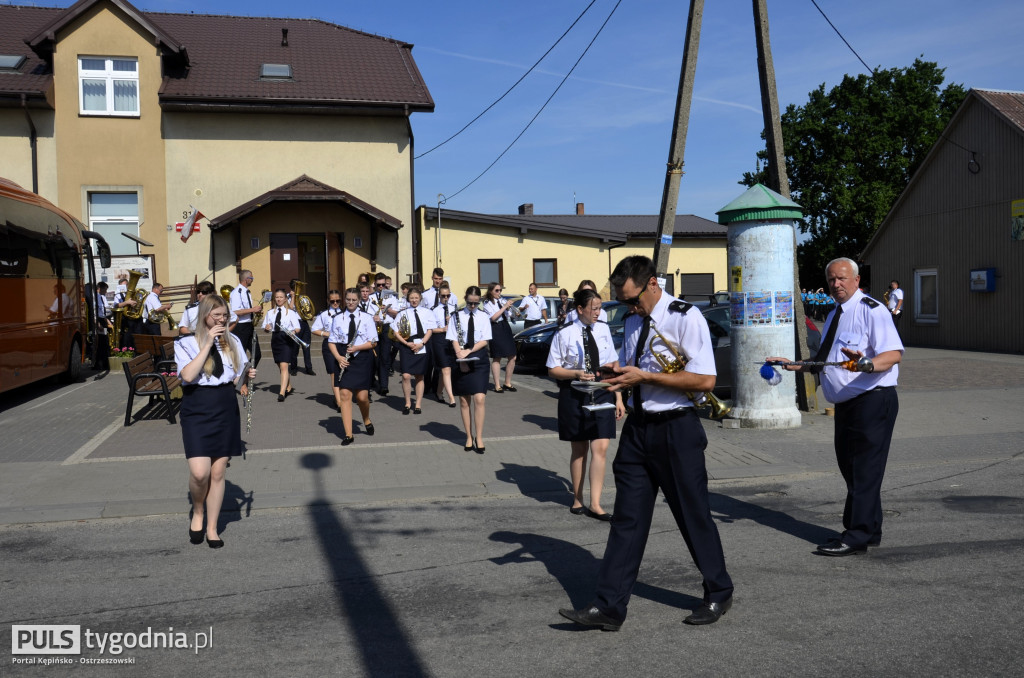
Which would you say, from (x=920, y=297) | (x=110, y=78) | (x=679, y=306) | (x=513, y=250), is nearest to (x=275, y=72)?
(x=110, y=78)

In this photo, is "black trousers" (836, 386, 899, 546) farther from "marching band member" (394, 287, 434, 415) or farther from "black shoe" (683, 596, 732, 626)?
"marching band member" (394, 287, 434, 415)

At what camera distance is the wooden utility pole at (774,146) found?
11961 mm

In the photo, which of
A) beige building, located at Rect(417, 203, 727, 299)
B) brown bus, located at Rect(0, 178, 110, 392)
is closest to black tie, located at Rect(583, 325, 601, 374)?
brown bus, located at Rect(0, 178, 110, 392)

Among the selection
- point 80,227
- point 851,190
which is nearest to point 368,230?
point 80,227

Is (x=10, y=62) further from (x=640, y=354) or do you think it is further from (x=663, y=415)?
(x=663, y=415)

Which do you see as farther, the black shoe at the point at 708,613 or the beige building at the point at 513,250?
the beige building at the point at 513,250

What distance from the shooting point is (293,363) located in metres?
14.8

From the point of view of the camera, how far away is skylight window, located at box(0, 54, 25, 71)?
23125mm

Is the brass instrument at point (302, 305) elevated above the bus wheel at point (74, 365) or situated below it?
above

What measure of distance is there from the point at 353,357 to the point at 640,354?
6156 millimetres

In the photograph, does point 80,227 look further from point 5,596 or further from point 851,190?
point 851,190

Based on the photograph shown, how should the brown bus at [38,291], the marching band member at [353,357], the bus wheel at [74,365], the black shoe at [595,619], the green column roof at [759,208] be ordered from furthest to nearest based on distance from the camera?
the bus wheel at [74,365], the brown bus at [38,291], the green column roof at [759,208], the marching band member at [353,357], the black shoe at [595,619]

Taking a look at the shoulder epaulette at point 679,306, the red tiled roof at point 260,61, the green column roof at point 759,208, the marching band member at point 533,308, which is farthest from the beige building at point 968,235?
the shoulder epaulette at point 679,306

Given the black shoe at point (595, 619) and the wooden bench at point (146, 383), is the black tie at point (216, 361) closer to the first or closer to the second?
the black shoe at point (595, 619)
